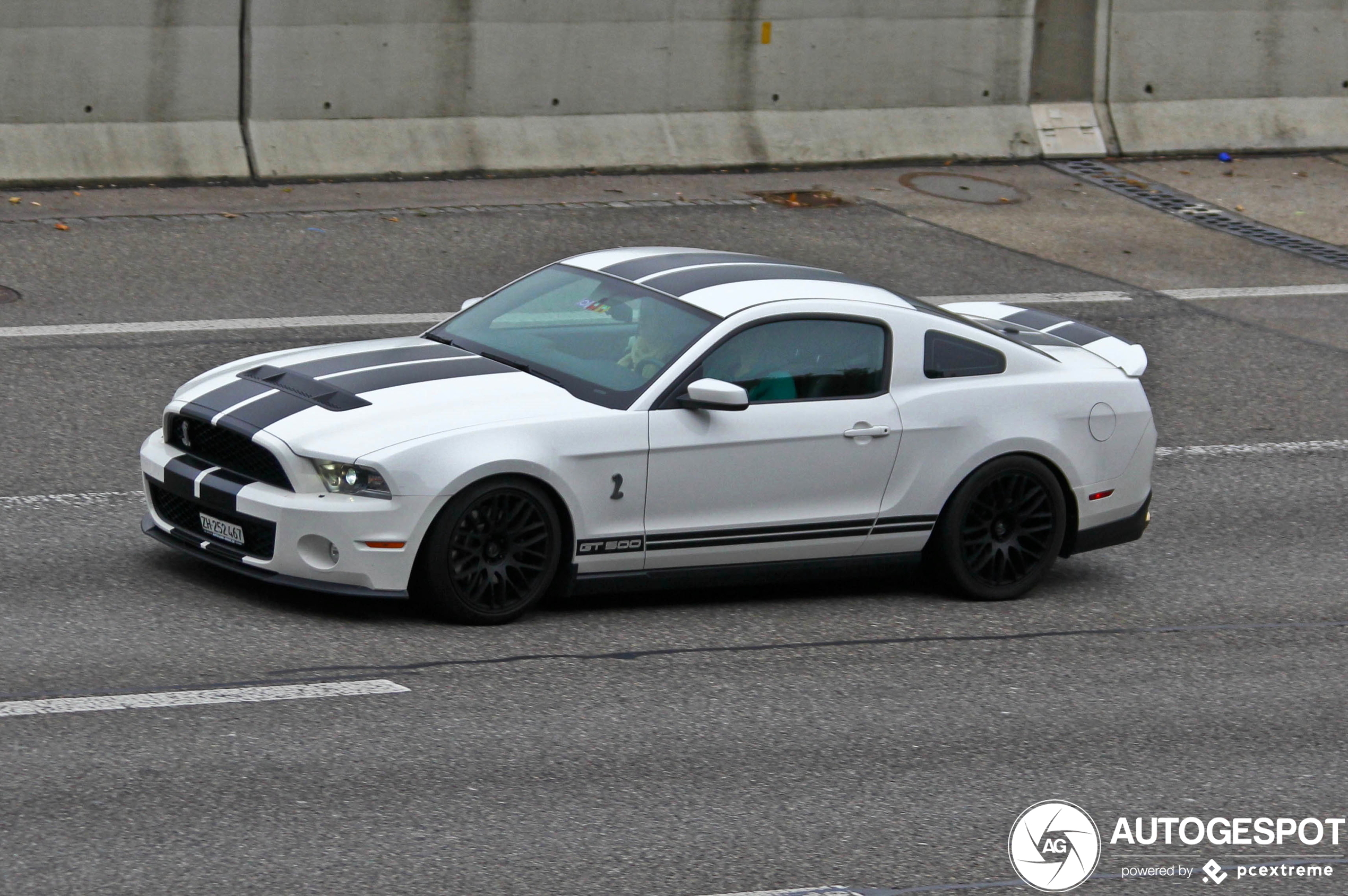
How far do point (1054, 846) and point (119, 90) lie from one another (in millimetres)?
11358

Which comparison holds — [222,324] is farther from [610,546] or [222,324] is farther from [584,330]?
[610,546]

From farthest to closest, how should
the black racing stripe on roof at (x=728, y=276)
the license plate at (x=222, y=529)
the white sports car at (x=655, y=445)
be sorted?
the black racing stripe on roof at (x=728, y=276) < the license plate at (x=222, y=529) < the white sports car at (x=655, y=445)

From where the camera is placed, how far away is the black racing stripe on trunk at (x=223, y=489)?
23.7 ft

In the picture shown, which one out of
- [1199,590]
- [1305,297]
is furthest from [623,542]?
[1305,297]

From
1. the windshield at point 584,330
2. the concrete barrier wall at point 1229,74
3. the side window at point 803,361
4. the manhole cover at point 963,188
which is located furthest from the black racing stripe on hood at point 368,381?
the concrete barrier wall at point 1229,74

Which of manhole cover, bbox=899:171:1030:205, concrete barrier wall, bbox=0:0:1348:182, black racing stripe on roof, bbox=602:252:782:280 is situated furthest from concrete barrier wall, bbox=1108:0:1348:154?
black racing stripe on roof, bbox=602:252:782:280

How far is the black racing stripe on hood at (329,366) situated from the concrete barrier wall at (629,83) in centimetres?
756

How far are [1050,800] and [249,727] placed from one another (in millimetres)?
2765

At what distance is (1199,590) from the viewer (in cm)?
871

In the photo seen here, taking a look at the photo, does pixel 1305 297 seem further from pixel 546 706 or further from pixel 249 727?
pixel 249 727

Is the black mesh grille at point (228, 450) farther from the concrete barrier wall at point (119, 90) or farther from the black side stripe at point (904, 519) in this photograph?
Answer: the concrete barrier wall at point (119, 90)

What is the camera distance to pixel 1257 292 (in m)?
14.5

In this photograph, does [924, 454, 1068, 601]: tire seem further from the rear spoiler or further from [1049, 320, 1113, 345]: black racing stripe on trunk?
[1049, 320, 1113, 345]: black racing stripe on trunk

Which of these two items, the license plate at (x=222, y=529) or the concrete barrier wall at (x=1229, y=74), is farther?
the concrete barrier wall at (x=1229, y=74)
